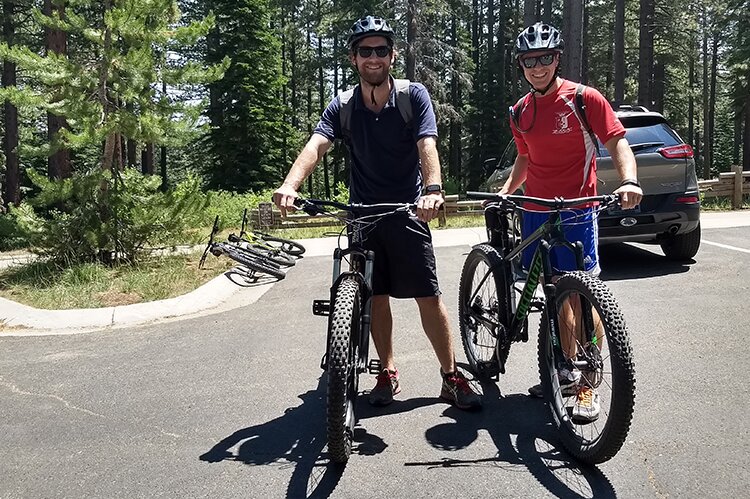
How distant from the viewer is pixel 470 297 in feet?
14.8

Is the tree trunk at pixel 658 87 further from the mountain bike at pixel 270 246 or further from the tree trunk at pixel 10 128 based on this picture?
the mountain bike at pixel 270 246

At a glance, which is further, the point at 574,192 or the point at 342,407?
the point at 574,192

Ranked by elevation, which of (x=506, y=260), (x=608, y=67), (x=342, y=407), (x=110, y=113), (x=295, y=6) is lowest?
(x=342, y=407)

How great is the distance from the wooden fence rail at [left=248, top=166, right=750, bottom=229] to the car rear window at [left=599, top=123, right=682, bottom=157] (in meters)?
6.70

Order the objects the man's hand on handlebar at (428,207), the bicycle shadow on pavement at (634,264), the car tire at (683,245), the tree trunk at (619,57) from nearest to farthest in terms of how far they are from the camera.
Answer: the man's hand on handlebar at (428,207) → the bicycle shadow on pavement at (634,264) → the car tire at (683,245) → the tree trunk at (619,57)

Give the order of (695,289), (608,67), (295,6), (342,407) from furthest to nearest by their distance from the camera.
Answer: (295,6), (608,67), (695,289), (342,407)

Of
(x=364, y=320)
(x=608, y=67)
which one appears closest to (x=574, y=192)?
(x=364, y=320)

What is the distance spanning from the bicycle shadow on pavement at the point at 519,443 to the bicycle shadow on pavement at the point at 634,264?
3964mm

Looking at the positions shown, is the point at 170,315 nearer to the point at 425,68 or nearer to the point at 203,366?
the point at 203,366

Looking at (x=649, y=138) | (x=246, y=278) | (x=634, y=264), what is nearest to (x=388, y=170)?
(x=649, y=138)

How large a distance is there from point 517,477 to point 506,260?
1.35m

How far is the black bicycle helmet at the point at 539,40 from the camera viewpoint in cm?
362

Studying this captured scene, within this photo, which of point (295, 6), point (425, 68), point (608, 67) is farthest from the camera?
point (295, 6)

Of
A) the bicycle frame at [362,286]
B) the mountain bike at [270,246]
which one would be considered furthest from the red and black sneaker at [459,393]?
the mountain bike at [270,246]
